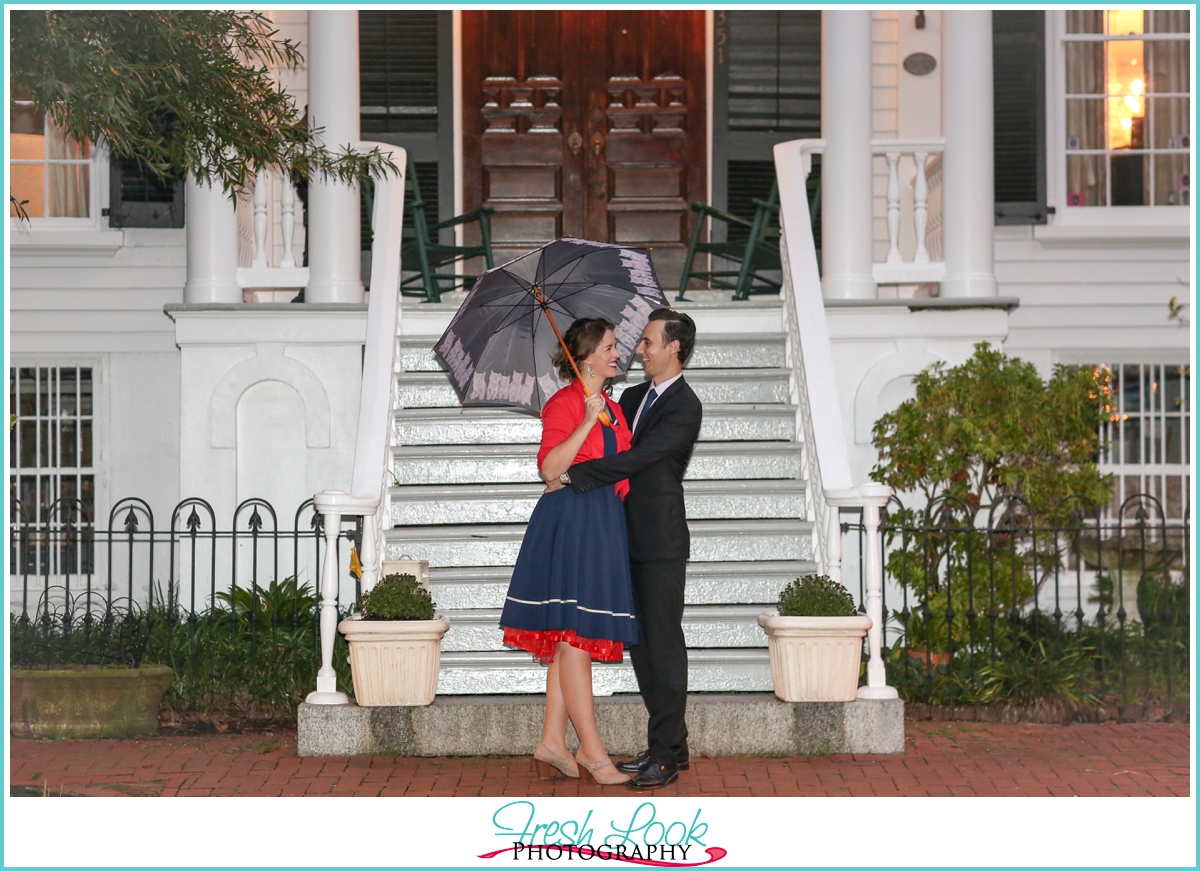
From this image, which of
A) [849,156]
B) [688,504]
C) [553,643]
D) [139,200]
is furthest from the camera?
[139,200]

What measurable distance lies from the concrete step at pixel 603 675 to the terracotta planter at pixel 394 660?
0.42 meters

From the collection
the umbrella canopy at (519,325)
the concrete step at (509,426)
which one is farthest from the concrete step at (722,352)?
the umbrella canopy at (519,325)

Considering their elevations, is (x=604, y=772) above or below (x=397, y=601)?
below

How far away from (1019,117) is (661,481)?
21.5 ft

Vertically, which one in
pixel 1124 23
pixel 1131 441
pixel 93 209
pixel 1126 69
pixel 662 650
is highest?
pixel 1124 23

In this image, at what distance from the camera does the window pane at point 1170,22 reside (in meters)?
10.5

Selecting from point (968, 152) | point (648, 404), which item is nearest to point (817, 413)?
point (648, 404)

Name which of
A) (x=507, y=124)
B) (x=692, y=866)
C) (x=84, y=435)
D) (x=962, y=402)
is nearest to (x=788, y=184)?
(x=962, y=402)

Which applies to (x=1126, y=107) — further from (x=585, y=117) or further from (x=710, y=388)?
(x=710, y=388)

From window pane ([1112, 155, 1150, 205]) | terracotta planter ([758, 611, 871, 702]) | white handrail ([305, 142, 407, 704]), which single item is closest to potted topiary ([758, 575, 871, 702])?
terracotta planter ([758, 611, 871, 702])

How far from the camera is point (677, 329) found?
528 centimetres

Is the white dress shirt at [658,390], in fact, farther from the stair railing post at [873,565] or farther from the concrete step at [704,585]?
the concrete step at [704,585]

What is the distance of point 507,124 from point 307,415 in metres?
3.50

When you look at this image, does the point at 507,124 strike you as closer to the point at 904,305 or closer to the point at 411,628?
the point at 904,305
